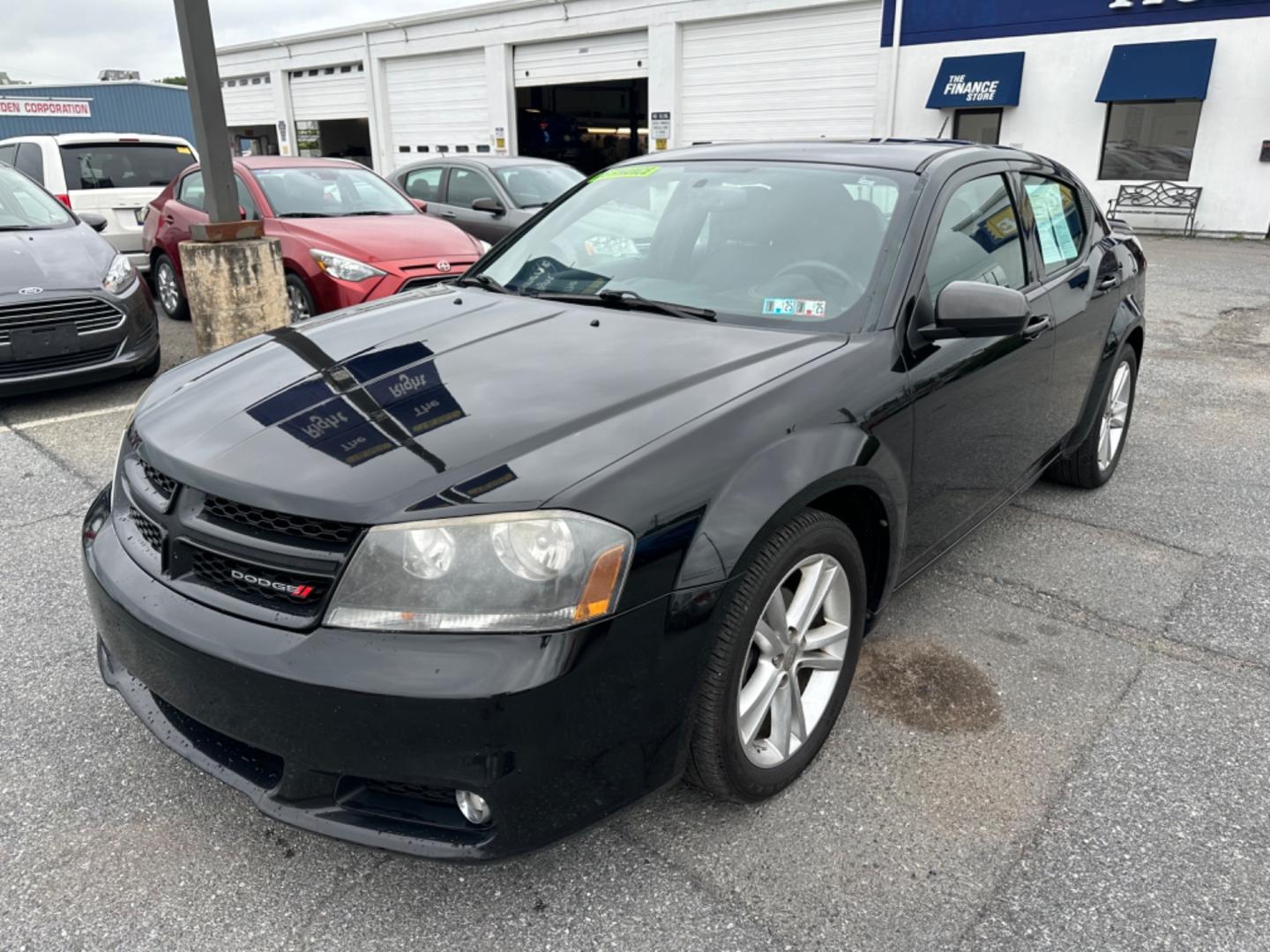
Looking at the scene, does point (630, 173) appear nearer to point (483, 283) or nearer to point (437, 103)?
point (483, 283)

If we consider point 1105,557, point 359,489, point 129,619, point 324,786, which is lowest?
point 1105,557

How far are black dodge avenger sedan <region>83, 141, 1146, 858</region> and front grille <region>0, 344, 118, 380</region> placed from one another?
365cm


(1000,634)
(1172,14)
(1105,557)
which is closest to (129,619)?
(1000,634)

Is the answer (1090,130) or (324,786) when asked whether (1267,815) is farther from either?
(1090,130)

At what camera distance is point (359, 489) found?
1.86m

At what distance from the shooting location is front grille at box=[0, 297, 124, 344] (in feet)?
18.0

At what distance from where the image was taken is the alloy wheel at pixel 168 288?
8.63 meters

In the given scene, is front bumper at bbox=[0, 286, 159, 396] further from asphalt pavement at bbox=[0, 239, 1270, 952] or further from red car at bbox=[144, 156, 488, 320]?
asphalt pavement at bbox=[0, 239, 1270, 952]

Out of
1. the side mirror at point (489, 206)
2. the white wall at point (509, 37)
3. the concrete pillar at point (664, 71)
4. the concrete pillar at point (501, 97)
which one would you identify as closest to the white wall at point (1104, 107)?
the white wall at point (509, 37)

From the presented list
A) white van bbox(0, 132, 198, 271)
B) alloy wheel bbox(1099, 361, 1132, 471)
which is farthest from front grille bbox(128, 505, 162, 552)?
white van bbox(0, 132, 198, 271)

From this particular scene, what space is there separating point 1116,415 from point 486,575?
398 cm

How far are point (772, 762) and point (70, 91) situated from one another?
3600 cm

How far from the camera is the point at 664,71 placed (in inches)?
906

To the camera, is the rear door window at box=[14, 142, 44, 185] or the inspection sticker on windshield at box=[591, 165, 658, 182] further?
the rear door window at box=[14, 142, 44, 185]
